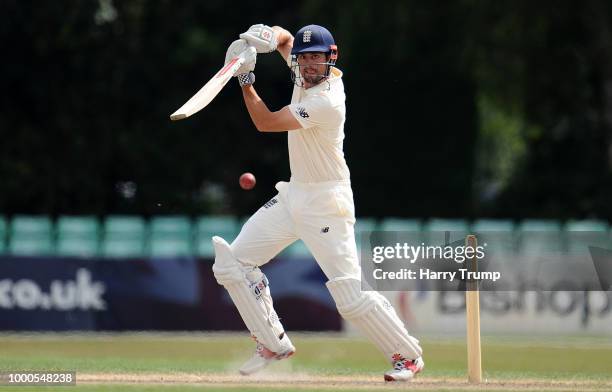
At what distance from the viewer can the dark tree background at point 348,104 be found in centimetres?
1750

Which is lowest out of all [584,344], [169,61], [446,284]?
[584,344]

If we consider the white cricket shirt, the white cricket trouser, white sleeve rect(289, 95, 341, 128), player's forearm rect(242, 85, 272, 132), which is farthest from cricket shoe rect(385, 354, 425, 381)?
player's forearm rect(242, 85, 272, 132)

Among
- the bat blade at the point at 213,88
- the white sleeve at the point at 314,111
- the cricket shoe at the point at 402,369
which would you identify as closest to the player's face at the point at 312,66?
the white sleeve at the point at 314,111

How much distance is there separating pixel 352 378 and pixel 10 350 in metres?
4.09

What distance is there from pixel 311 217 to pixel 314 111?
54 cm

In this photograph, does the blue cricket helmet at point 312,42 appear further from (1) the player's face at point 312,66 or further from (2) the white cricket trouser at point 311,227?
(2) the white cricket trouser at point 311,227

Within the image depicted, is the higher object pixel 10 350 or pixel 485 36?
pixel 485 36

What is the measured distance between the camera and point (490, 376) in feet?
24.5

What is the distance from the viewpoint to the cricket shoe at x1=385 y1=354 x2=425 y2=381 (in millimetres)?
6852

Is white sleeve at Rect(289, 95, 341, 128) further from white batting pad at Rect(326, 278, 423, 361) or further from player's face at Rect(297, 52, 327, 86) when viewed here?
white batting pad at Rect(326, 278, 423, 361)

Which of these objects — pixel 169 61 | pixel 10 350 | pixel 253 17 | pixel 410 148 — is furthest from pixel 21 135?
pixel 10 350

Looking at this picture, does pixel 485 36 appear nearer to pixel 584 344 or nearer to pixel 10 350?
pixel 584 344

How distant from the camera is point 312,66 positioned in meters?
6.81

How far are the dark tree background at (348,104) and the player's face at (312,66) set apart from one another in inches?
409
